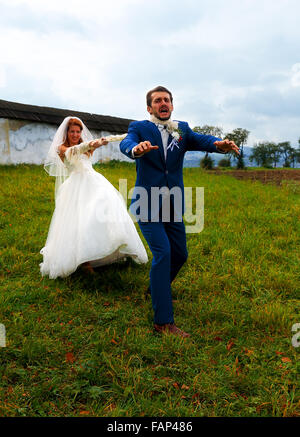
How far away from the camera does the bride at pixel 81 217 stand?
4.72 metres

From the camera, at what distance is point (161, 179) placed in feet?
12.2

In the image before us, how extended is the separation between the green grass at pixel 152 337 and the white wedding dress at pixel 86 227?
10.1 inches

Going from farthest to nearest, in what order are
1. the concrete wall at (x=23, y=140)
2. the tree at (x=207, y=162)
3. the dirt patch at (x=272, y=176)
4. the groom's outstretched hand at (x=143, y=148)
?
the tree at (x=207, y=162) → the dirt patch at (x=272, y=176) → the concrete wall at (x=23, y=140) → the groom's outstretched hand at (x=143, y=148)

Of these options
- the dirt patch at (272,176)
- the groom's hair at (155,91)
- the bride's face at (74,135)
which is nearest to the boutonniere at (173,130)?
the groom's hair at (155,91)

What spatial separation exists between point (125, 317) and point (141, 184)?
1431 millimetres

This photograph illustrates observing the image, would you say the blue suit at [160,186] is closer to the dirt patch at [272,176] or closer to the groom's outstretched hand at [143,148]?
the groom's outstretched hand at [143,148]

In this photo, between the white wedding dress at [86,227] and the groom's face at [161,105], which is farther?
the white wedding dress at [86,227]

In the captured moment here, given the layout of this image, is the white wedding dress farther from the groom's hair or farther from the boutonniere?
the groom's hair

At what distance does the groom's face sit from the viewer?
3670 mm

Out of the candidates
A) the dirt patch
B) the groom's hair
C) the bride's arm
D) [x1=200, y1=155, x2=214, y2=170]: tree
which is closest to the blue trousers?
the groom's hair

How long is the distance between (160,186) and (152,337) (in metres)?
1.46

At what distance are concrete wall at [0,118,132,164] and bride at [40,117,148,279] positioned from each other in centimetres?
752

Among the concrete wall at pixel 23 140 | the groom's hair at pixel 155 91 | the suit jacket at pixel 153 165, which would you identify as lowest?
the suit jacket at pixel 153 165
